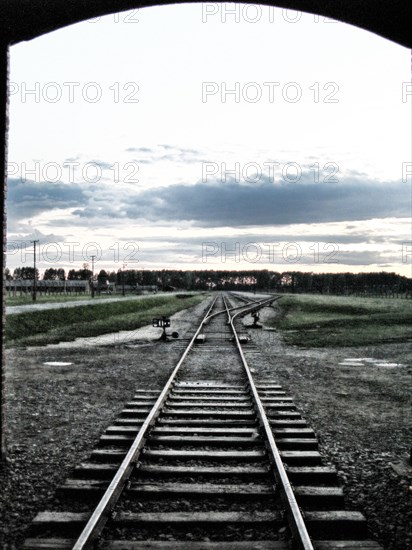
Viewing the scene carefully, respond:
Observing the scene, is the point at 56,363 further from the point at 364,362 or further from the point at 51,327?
the point at 51,327

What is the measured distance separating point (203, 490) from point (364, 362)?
972cm

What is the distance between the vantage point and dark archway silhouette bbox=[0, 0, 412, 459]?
4793 mm

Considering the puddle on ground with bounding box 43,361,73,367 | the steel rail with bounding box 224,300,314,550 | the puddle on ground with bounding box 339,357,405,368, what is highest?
the steel rail with bounding box 224,300,314,550

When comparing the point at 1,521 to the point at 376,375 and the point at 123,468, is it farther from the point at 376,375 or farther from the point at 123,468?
the point at 376,375

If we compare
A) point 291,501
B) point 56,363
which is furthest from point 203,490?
point 56,363

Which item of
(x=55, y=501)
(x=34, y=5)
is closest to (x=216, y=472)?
(x=55, y=501)

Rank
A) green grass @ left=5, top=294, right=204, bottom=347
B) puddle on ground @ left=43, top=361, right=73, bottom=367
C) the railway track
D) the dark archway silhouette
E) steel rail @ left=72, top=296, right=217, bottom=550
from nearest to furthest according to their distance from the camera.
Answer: steel rail @ left=72, top=296, right=217, bottom=550, the railway track, the dark archway silhouette, puddle on ground @ left=43, top=361, right=73, bottom=367, green grass @ left=5, top=294, right=204, bottom=347

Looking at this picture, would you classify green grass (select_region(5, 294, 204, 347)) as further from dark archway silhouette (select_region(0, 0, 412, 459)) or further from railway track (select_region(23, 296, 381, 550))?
dark archway silhouette (select_region(0, 0, 412, 459))

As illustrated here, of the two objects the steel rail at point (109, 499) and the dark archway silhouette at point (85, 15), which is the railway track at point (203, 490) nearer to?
the steel rail at point (109, 499)

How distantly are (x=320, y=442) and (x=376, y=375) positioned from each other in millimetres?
5572

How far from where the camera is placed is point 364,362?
527 inches

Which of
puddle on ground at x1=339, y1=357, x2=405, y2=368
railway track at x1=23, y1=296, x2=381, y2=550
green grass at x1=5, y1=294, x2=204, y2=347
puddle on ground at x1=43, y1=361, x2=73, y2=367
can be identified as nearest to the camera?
railway track at x1=23, y1=296, x2=381, y2=550

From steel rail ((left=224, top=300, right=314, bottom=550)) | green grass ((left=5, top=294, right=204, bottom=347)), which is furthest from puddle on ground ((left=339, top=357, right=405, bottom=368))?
green grass ((left=5, top=294, right=204, bottom=347))

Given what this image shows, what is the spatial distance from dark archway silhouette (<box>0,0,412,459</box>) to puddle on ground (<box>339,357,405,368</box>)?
9.21 meters
